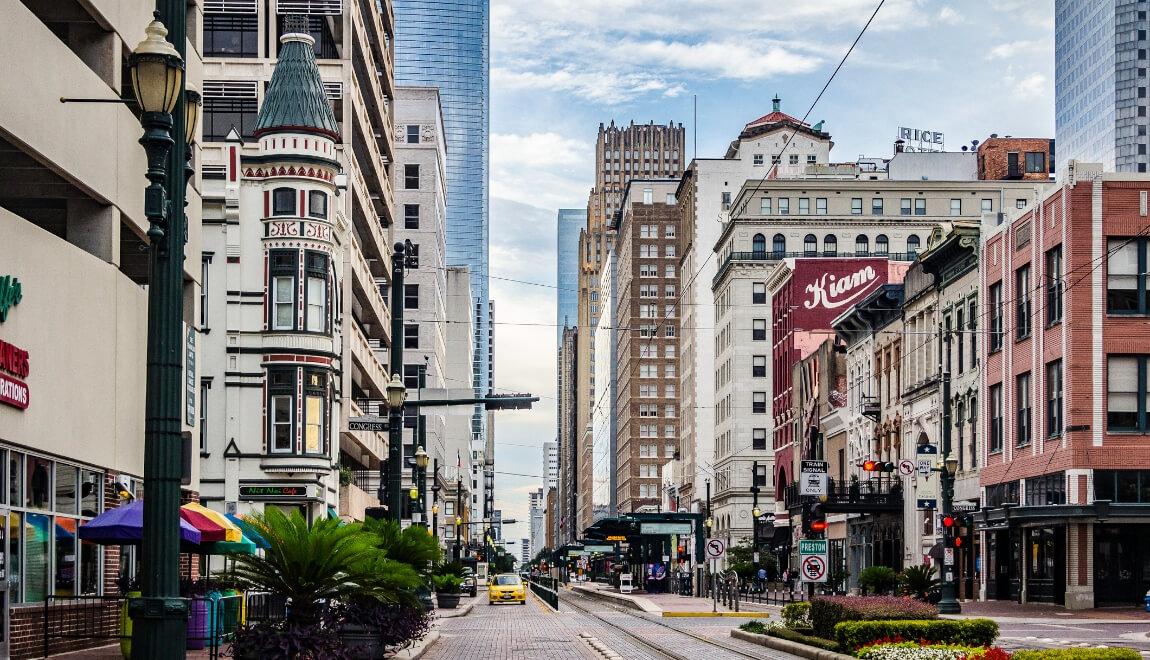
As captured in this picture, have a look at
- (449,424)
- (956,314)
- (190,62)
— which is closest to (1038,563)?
(956,314)

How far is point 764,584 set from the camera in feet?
299

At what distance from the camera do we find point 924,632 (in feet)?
89.8

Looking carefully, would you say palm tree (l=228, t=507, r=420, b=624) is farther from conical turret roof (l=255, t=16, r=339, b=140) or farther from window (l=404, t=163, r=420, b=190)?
window (l=404, t=163, r=420, b=190)

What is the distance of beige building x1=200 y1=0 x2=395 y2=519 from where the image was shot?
5253cm

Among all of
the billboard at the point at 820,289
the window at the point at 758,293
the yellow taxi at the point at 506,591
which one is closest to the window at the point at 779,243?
the window at the point at 758,293

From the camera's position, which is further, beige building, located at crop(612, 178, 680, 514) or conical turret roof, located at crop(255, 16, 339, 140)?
beige building, located at crop(612, 178, 680, 514)

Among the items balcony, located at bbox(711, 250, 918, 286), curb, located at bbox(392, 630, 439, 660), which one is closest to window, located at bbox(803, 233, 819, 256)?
balcony, located at bbox(711, 250, 918, 286)

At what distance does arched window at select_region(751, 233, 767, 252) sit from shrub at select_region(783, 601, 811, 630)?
85867 millimetres

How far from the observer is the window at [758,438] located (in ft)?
405

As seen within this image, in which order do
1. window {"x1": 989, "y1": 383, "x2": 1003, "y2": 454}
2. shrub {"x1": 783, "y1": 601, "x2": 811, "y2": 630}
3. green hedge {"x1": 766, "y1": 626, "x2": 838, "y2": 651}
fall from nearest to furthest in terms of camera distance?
green hedge {"x1": 766, "y1": 626, "x2": 838, "y2": 651}, shrub {"x1": 783, "y1": 601, "x2": 811, "y2": 630}, window {"x1": 989, "y1": 383, "x2": 1003, "y2": 454}

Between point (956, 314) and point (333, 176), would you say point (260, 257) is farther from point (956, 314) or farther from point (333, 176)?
point (956, 314)

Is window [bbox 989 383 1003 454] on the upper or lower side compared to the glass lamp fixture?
lower

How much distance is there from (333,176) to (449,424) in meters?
122

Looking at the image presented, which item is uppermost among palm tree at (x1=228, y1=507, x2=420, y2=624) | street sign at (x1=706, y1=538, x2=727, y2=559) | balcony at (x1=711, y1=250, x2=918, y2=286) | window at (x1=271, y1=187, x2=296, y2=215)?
balcony at (x1=711, y1=250, x2=918, y2=286)
